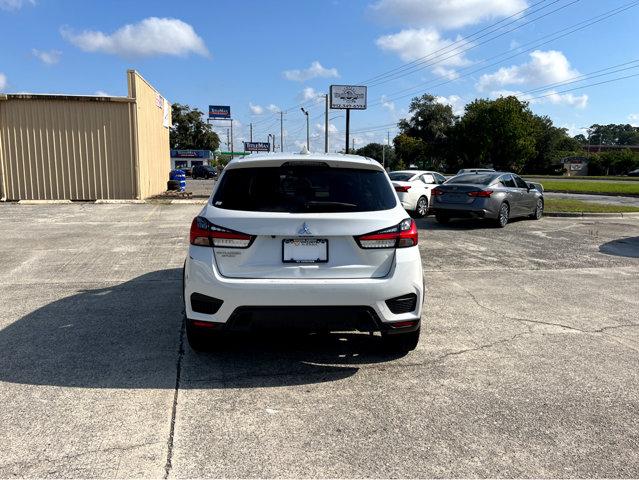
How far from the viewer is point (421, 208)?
16.1m

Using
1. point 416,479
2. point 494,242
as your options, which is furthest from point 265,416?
point 494,242

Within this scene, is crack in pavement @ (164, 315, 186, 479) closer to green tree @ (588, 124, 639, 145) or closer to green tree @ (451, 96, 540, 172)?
green tree @ (451, 96, 540, 172)

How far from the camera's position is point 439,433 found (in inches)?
128

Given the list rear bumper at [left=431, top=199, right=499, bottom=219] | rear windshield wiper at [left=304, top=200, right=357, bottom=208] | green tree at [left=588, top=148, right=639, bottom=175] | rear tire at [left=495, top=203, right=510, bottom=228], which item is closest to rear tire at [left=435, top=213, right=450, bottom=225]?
rear bumper at [left=431, top=199, right=499, bottom=219]

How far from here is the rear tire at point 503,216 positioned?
1363 cm

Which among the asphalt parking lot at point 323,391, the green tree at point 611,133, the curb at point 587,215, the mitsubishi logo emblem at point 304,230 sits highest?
the green tree at point 611,133

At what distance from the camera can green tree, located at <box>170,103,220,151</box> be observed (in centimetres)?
9425

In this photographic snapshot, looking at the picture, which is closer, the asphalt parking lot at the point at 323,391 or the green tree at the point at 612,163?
the asphalt parking lot at the point at 323,391

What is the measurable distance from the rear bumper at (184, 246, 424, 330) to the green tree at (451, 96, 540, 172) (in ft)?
221

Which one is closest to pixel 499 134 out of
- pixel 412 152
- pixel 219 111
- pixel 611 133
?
pixel 412 152

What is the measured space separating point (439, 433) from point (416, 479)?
1.78 ft

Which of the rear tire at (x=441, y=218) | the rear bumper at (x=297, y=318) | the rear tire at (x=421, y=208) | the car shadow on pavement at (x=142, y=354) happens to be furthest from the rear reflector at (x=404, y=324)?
the rear tire at (x=421, y=208)

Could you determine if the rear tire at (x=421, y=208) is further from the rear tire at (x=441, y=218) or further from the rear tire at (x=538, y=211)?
the rear tire at (x=538, y=211)

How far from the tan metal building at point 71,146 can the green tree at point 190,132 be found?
253ft
